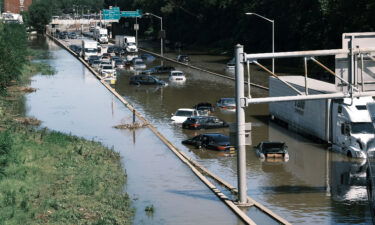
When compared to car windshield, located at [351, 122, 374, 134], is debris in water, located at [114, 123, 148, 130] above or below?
below

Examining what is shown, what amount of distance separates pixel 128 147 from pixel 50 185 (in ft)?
43.0

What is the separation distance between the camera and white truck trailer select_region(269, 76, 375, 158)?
41.4 meters

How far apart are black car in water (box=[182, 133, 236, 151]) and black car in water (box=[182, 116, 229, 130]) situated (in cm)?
521

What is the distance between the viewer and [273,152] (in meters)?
42.4

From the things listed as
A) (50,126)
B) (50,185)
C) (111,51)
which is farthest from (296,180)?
(111,51)

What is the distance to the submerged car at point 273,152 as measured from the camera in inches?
1665

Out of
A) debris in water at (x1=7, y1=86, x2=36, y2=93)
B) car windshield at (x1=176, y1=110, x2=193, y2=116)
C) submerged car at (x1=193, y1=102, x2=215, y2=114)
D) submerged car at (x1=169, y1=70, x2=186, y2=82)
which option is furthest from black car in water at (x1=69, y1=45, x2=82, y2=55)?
car windshield at (x1=176, y1=110, x2=193, y2=116)

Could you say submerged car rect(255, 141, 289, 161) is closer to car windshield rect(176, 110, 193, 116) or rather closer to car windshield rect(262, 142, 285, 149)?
car windshield rect(262, 142, 285, 149)

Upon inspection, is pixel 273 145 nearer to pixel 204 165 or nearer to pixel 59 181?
pixel 204 165

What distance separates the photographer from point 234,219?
29.8 meters

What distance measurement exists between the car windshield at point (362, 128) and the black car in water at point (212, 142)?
7.28 m

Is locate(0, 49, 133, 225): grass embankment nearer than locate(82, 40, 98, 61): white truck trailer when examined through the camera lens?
Yes

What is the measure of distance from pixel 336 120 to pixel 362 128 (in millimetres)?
2195

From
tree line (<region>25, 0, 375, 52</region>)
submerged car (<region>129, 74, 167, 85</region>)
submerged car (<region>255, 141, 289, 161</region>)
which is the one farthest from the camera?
submerged car (<region>129, 74, 167, 85</region>)
